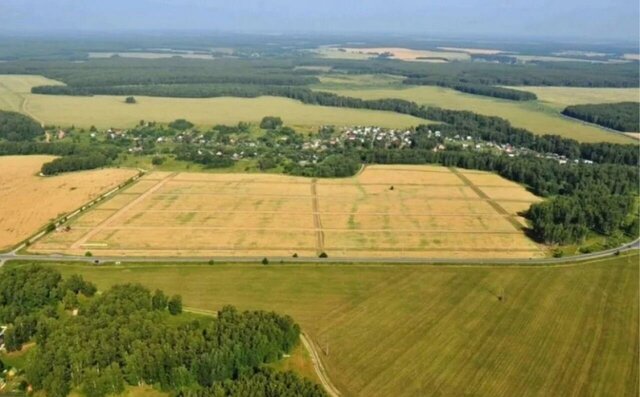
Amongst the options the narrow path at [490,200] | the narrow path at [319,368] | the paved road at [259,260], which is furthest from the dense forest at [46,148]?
the narrow path at [319,368]

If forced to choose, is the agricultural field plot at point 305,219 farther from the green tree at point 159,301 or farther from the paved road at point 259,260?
the green tree at point 159,301

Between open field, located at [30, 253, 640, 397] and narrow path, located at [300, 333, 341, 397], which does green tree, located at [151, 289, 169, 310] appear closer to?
open field, located at [30, 253, 640, 397]

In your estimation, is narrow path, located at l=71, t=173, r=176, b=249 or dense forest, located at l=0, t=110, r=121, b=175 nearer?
narrow path, located at l=71, t=173, r=176, b=249

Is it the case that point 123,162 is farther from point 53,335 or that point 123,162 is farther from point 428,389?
point 428,389

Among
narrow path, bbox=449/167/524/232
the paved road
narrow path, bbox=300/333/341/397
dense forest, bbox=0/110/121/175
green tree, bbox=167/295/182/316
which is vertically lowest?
narrow path, bbox=300/333/341/397

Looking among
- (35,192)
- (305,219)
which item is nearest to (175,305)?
(305,219)

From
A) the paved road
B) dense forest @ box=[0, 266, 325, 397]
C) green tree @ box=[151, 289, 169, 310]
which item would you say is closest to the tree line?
the paved road

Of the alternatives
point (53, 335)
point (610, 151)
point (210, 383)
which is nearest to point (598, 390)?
point (210, 383)
